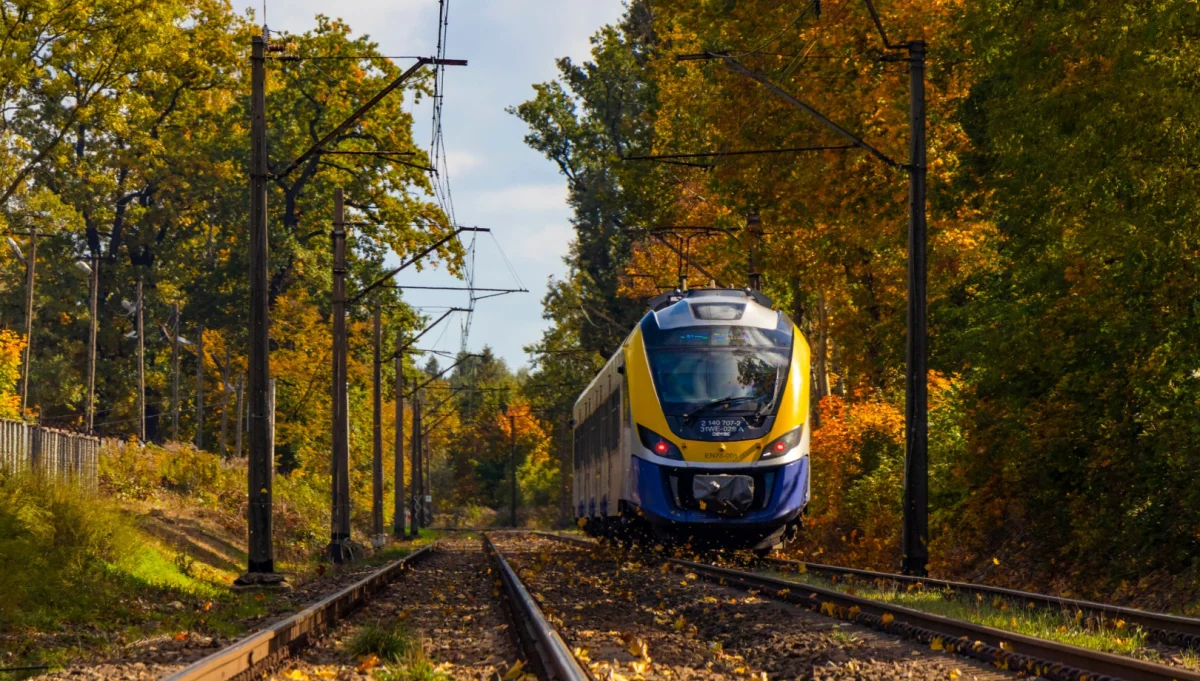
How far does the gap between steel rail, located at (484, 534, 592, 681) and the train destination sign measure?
205 inches

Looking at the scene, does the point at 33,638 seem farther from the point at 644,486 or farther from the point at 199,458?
the point at 199,458

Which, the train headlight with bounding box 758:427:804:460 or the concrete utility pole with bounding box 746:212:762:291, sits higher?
the concrete utility pole with bounding box 746:212:762:291

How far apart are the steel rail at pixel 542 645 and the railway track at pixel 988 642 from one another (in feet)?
8.32

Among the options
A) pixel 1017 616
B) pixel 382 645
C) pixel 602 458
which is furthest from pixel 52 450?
pixel 1017 616

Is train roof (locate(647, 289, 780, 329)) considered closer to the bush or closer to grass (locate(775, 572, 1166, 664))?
grass (locate(775, 572, 1166, 664))

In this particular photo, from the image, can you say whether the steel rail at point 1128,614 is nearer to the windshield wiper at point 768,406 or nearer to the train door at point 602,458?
the windshield wiper at point 768,406

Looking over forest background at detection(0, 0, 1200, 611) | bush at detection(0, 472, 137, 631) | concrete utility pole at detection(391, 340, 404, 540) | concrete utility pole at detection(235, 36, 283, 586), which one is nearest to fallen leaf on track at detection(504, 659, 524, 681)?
bush at detection(0, 472, 137, 631)

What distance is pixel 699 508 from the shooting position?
65.8 feet

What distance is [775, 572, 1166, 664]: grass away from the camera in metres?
9.62

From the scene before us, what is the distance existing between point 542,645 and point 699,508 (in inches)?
396

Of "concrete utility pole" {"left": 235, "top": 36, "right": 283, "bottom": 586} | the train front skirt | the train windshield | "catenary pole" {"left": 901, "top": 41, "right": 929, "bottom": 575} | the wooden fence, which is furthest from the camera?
the wooden fence

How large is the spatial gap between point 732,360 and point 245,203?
125 ft

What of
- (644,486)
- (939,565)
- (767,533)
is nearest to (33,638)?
(644,486)

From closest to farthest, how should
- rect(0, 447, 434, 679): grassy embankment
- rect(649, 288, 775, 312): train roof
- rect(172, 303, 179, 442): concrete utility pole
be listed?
rect(0, 447, 434, 679): grassy embankment
rect(649, 288, 775, 312): train roof
rect(172, 303, 179, 442): concrete utility pole
